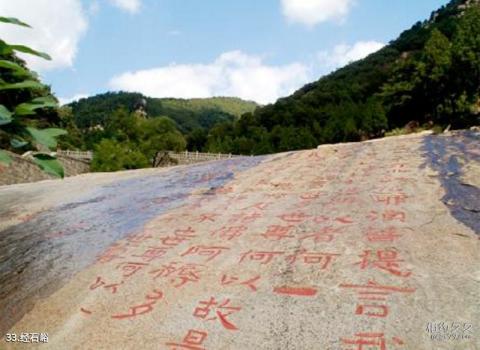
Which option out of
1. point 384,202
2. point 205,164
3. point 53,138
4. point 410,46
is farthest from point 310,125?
point 53,138

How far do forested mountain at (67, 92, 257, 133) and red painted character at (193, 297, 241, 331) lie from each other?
8852cm

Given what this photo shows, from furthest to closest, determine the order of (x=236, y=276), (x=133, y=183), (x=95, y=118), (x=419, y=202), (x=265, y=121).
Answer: (x=95, y=118), (x=265, y=121), (x=133, y=183), (x=419, y=202), (x=236, y=276)

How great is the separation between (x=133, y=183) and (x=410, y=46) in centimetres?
7960

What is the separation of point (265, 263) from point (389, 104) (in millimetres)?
42964

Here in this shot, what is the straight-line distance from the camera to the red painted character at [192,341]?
9.27 feet

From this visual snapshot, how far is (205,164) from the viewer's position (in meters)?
8.33

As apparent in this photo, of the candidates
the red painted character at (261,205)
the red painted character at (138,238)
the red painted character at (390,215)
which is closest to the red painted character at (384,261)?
the red painted character at (390,215)

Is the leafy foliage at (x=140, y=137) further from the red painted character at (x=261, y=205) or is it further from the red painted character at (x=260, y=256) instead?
the red painted character at (x=260, y=256)

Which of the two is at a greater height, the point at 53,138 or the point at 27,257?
the point at 53,138

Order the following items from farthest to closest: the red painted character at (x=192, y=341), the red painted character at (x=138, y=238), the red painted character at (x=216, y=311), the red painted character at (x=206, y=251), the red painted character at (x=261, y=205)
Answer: the red painted character at (x=261, y=205) < the red painted character at (x=138, y=238) < the red painted character at (x=206, y=251) < the red painted character at (x=216, y=311) < the red painted character at (x=192, y=341)

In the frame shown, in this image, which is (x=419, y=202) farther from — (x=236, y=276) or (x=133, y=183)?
(x=133, y=183)

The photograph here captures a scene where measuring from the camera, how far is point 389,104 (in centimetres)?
4406

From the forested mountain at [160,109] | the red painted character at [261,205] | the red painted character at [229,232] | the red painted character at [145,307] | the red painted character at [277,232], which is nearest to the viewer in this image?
the red painted character at [145,307]

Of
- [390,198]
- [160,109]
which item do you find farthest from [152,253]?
[160,109]
